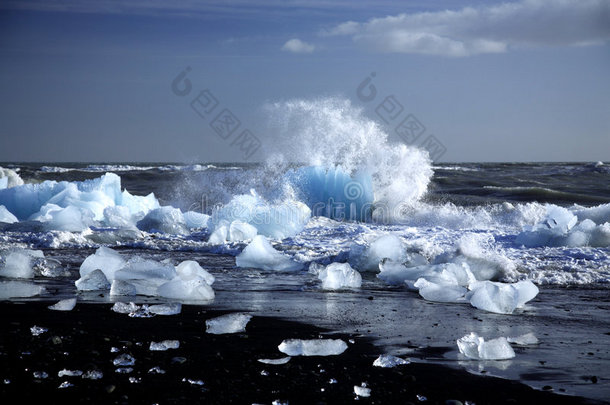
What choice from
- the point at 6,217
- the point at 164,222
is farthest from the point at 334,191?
the point at 6,217

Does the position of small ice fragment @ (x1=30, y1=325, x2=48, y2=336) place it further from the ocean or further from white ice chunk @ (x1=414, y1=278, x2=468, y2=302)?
white ice chunk @ (x1=414, y1=278, x2=468, y2=302)

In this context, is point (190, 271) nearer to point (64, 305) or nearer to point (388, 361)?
point (64, 305)

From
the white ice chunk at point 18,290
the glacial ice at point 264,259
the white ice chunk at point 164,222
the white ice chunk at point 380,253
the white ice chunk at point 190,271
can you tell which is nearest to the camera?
the white ice chunk at point 18,290

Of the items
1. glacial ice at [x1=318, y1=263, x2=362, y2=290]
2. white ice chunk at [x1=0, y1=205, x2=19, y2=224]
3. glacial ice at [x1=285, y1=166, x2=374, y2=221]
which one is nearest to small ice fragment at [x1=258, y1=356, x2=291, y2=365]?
glacial ice at [x1=318, y1=263, x2=362, y2=290]

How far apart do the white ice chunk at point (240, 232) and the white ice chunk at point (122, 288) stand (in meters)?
4.02

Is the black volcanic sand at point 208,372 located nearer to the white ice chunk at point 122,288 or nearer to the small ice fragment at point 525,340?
the small ice fragment at point 525,340

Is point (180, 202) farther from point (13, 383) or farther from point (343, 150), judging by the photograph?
point (13, 383)

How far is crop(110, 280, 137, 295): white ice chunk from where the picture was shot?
4.85 metres

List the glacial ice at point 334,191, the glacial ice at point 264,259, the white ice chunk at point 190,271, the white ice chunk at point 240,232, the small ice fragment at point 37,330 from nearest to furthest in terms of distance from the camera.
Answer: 1. the small ice fragment at point 37,330
2. the white ice chunk at point 190,271
3. the glacial ice at point 264,259
4. the white ice chunk at point 240,232
5. the glacial ice at point 334,191

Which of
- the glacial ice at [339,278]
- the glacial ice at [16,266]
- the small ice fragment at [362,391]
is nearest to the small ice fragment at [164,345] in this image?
the small ice fragment at [362,391]

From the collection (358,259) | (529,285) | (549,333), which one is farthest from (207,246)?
(549,333)

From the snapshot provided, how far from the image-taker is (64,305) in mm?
4316

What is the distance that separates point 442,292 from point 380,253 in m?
1.48

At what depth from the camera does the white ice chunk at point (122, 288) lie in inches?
191
